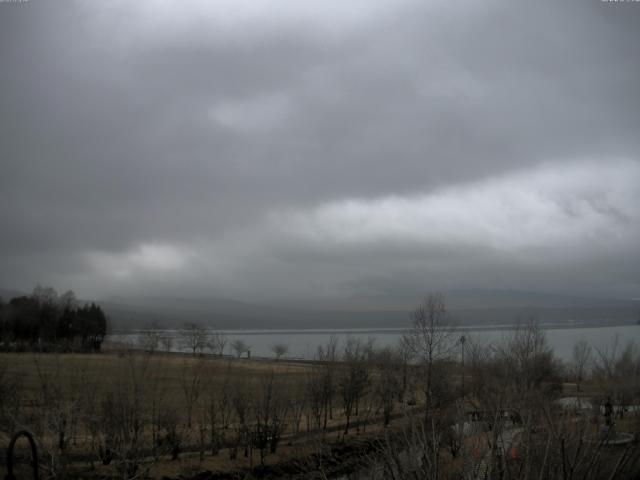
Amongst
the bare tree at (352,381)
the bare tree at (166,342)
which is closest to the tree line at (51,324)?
the bare tree at (166,342)

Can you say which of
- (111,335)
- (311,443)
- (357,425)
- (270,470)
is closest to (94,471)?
(270,470)

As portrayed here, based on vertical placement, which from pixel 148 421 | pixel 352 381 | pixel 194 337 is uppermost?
pixel 352 381

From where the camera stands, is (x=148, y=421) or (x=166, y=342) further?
(x=166, y=342)

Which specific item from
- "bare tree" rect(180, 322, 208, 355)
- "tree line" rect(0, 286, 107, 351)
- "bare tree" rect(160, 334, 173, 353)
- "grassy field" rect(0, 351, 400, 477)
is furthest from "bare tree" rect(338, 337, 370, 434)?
"bare tree" rect(180, 322, 208, 355)

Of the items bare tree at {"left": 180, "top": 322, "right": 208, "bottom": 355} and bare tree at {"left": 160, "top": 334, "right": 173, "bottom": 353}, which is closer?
bare tree at {"left": 160, "top": 334, "right": 173, "bottom": 353}

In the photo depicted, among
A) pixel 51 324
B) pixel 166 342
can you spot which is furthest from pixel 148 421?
pixel 51 324

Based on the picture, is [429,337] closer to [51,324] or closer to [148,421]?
[148,421]

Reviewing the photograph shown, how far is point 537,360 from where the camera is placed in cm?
6062

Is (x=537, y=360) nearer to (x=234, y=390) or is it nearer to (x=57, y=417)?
(x=234, y=390)

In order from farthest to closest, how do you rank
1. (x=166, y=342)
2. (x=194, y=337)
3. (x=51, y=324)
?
(x=194, y=337) < (x=51, y=324) < (x=166, y=342)

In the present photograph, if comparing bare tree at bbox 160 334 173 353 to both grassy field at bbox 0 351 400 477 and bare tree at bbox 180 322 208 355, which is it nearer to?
bare tree at bbox 180 322 208 355

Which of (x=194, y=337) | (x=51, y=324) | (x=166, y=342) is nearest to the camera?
(x=166, y=342)

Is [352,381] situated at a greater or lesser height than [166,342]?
greater

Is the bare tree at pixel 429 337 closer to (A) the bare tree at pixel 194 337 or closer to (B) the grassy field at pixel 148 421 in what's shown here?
(B) the grassy field at pixel 148 421
